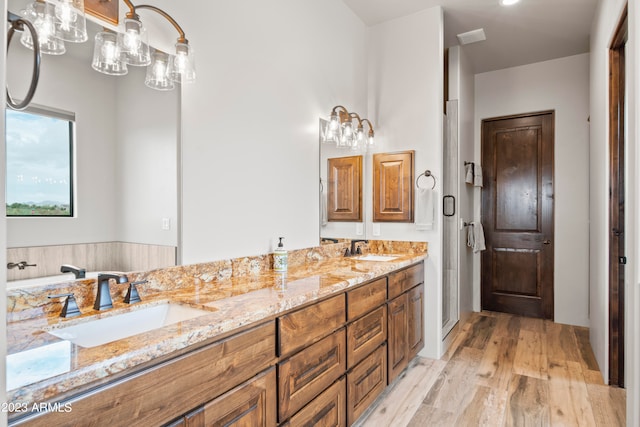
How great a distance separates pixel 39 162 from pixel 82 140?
0.18 metres

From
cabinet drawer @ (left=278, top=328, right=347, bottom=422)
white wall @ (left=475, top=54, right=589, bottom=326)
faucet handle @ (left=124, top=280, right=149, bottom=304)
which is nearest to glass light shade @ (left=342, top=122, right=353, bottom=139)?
cabinet drawer @ (left=278, top=328, right=347, bottom=422)

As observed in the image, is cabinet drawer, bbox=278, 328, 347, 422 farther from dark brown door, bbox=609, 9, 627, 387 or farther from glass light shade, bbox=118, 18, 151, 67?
dark brown door, bbox=609, 9, 627, 387

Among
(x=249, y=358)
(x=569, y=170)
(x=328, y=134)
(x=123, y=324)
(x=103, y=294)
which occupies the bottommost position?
Result: (x=249, y=358)

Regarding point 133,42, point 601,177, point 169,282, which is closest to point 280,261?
point 169,282

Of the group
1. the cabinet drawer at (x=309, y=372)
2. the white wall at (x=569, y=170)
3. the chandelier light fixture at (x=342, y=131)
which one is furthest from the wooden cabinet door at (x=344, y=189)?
the white wall at (x=569, y=170)

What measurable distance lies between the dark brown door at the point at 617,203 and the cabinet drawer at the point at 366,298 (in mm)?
1606

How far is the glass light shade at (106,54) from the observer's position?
138 centimetres

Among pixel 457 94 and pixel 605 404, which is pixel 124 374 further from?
pixel 457 94

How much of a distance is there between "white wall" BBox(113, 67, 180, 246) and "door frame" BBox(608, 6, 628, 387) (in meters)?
2.77

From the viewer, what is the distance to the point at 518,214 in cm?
434

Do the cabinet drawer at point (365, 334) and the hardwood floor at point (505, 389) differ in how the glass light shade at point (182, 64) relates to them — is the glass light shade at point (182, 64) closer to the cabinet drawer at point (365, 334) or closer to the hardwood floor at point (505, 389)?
the cabinet drawer at point (365, 334)

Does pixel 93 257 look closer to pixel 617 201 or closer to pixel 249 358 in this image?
pixel 249 358

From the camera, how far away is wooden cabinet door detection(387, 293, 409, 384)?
2393 millimetres

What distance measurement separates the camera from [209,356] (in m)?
1.12
